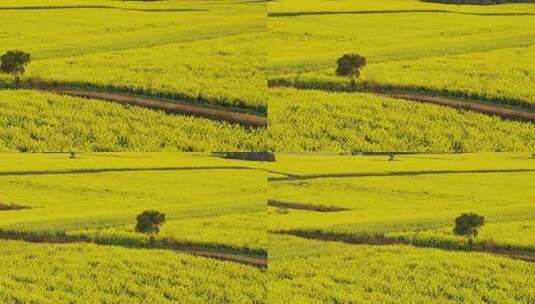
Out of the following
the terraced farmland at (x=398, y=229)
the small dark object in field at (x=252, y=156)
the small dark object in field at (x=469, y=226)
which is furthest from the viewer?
the small dark object in field at (x=469, y=226)

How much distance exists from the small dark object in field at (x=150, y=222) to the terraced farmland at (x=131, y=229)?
4cm

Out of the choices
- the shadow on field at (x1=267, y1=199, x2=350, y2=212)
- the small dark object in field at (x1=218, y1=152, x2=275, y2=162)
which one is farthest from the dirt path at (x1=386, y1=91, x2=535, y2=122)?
the small dark object in field at (x1=218, y1=152, x2=275, y2=162)

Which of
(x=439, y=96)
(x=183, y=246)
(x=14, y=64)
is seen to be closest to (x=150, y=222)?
(x=183, y=246)

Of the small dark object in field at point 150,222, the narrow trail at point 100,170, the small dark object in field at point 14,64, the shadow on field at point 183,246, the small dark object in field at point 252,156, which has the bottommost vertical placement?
the shadow on field at point 183,246

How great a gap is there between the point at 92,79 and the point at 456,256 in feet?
11.0

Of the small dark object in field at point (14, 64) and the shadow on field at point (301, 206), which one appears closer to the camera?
the small dark object in field at point (14, 64)

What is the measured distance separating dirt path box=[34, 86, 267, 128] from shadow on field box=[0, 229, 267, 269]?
3.61 ft

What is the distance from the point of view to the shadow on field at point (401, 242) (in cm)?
653

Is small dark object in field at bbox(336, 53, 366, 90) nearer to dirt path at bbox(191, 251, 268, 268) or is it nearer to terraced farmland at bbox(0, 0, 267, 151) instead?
terraced farmland at bbox(0, 0, 267, 151)

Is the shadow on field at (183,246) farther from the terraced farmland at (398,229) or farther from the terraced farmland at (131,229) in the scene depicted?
the terraced farmland at (398,229)

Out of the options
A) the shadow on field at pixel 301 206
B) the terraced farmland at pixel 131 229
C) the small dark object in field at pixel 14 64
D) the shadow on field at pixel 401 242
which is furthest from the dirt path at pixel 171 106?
the shadow on field at pixel 401 242

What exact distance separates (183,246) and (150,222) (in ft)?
1.14

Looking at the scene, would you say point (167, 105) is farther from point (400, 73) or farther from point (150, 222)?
point (400, 73)

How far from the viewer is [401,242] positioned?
6.58 m
